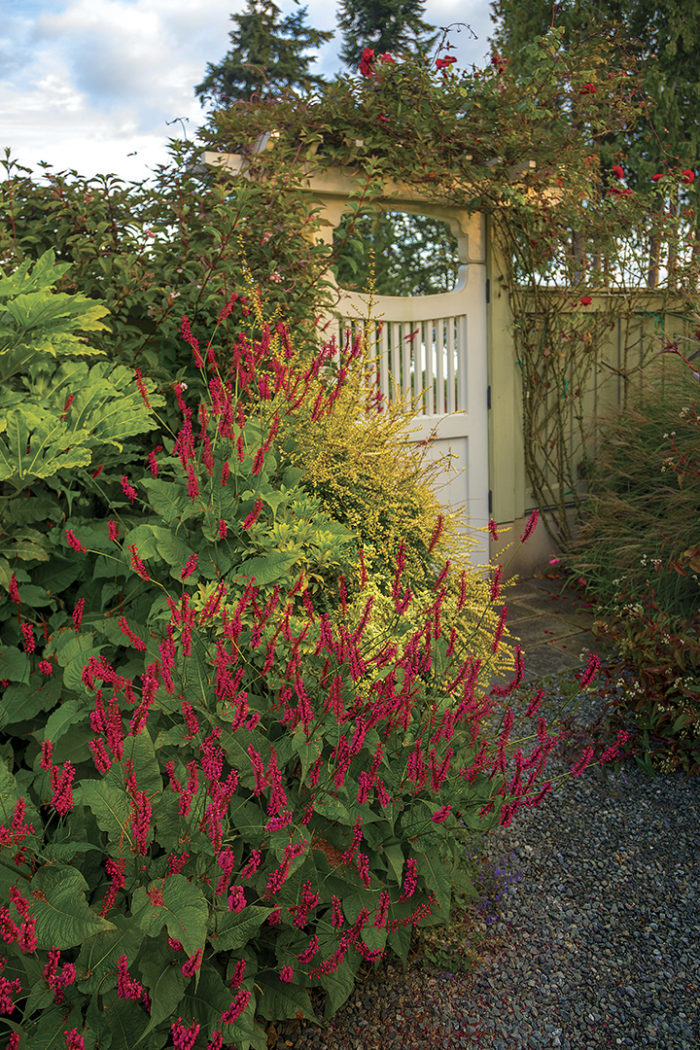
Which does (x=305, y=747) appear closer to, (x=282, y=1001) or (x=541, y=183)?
(x=282, y=1001)

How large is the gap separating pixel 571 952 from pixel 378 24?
55.3 feet

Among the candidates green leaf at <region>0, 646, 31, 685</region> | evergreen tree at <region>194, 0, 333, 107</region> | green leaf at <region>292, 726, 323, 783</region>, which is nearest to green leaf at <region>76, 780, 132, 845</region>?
green leaf at <region>292, 726, 323, 783</region>

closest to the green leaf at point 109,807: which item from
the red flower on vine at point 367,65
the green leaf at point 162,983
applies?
the green leaf at point 162,983

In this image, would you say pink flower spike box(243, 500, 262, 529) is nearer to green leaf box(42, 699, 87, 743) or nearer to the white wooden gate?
green leaf box(42, 699, 87, 743)

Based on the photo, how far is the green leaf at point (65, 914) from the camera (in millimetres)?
1275

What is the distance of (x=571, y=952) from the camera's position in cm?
200

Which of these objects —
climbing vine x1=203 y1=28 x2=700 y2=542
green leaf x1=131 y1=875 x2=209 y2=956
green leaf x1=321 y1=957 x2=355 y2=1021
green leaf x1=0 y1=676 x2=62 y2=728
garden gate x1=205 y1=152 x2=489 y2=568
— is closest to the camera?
green leaf x1=131 y1=875 x2=209 y2=956

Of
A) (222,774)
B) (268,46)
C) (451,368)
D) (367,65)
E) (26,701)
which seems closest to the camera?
(222,774)

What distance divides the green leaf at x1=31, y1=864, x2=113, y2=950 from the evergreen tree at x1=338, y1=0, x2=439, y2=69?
1612 centimetres

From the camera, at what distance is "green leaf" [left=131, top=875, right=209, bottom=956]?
1.23 meters

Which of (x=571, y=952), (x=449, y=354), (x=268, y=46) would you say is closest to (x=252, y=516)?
(x=571, y=952)

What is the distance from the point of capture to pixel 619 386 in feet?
19.0

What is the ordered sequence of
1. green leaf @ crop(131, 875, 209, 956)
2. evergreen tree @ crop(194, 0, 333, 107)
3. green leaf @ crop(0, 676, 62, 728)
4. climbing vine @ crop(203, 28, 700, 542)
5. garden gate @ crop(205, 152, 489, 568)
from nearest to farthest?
green leaf @ crop(131, 875, 209, 956) < green leaf @ crop(0, 676, 62, 728) < climbing vine @ crop(203, 28, 700, 542) < garden gate @ crop(205, 152, 489, 568) < evergreen tree @ crop(194, 0, 333, 107)

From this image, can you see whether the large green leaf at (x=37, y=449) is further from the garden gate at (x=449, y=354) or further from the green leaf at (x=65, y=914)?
the garden gate at (x=449, y=354)
